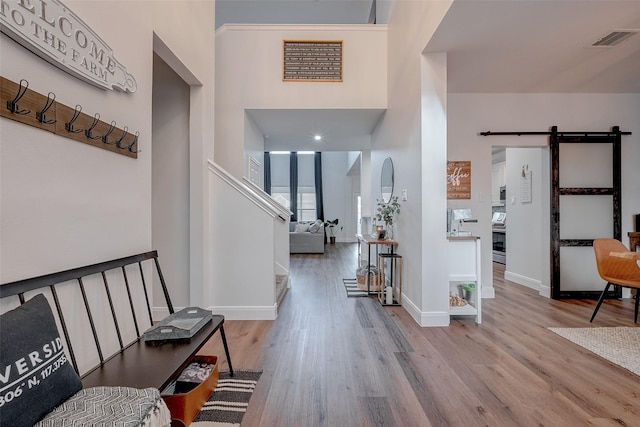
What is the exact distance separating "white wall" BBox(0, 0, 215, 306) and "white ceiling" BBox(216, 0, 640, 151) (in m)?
2.15

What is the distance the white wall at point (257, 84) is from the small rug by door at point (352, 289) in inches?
84.6

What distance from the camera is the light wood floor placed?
156cm

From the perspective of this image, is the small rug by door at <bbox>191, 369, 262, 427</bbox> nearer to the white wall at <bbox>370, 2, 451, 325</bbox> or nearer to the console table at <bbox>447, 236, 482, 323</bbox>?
the white wall at <bbox>370, 2, 451, 325</bbox>

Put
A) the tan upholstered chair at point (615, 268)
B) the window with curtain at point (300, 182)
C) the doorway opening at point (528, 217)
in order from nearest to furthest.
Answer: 1. the tan upholstered chair at point (615, 268)
2. the doorway opening at point (528, 217)
3. the window with curtain at point (300, 182)

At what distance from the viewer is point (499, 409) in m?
1.60

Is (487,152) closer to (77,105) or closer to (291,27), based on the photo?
(291,27)

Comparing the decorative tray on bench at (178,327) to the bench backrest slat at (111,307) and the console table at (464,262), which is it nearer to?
the bench backrest slat at (111,307)

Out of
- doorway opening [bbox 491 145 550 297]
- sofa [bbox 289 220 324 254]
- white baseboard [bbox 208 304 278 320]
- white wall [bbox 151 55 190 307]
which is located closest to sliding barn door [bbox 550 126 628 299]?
doorway opening [bbox 491 145 550 297]

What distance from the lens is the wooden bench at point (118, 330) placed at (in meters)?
1.18

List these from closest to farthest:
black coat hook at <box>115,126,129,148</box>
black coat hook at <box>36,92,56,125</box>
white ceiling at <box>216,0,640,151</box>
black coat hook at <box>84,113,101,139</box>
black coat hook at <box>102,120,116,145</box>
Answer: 1. black coat hook at <box>36,92,56,125</box>
2. black coat hook at <box>84,113,101,139</box>
3. black coat hook at <box>102,120,116,145</box>
4. black coat hook at <box>115,126,129,148</box>
5. white ceiling at <box>216,0,640,151</box>

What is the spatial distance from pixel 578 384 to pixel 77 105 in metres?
3.23

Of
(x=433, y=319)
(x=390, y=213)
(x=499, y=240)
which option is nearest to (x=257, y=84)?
(x=390, y=213)

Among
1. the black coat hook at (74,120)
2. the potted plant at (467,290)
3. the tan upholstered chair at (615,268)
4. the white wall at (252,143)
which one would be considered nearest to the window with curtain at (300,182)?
the white wall at (252,143)

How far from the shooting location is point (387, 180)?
406cm
